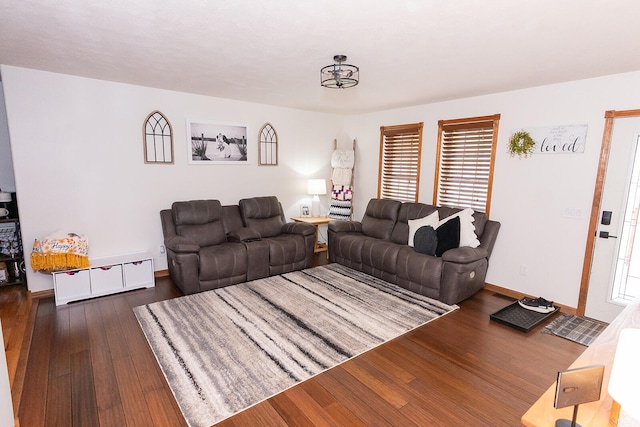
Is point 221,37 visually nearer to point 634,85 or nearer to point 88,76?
point 88,76

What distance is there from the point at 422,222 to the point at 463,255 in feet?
2.94

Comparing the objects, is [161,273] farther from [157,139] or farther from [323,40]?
[323,40]

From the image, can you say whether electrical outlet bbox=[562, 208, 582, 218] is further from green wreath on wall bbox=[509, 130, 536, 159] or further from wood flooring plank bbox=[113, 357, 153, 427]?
wood flooring plank bbox=[113, 357, 153, 427]

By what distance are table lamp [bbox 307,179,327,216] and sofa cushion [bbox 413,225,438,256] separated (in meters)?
2.01

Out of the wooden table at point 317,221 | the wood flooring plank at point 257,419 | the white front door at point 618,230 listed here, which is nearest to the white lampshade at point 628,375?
the wood flooring plank at point 257,419

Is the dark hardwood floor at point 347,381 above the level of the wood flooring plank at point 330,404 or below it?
above

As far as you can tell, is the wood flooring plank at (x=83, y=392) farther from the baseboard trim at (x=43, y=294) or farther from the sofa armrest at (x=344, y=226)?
the sofa armrest at (x=344, y=226)

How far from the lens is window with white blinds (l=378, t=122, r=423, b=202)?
16.3ft

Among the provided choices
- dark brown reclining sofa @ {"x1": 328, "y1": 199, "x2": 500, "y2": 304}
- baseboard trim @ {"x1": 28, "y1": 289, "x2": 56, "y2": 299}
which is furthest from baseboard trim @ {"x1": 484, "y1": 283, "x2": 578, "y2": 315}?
baseboard trim @ {"x1": 28, "y1": 289, "x2": 56, "y2": 299}

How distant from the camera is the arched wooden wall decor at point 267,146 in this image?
510cm

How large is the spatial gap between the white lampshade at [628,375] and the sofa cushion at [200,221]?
13.0 feet

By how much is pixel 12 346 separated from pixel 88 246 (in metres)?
1.43

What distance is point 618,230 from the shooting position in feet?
10.4

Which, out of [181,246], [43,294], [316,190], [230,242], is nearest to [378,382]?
[181,246]
